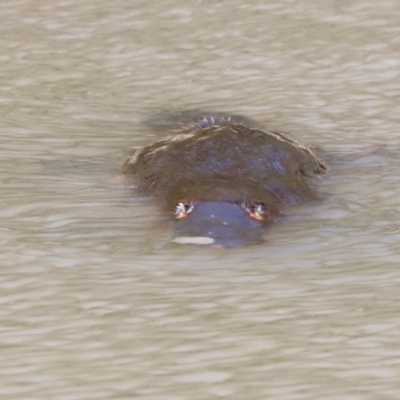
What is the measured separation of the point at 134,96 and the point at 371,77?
1380 mm

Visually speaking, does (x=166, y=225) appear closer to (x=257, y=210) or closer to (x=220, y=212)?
(x=220, y=212)

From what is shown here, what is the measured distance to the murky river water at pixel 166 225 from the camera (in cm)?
327

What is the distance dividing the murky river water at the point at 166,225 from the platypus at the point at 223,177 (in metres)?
0.10

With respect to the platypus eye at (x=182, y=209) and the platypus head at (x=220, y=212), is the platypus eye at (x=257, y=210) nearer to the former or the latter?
the platypus head at (x=220, y=212)

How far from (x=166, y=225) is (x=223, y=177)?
44 cm

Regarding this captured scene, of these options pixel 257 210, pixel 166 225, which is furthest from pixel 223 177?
pixel 166 225

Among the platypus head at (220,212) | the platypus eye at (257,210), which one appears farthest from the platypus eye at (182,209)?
the platypus eye at (257,210)

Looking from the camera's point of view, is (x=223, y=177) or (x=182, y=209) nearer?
(x=182, y=209)

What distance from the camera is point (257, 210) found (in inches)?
183

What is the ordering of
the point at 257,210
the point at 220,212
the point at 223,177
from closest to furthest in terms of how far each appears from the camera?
1. the point at 220,212
2. the point at 257,210
3. the point at 223,177

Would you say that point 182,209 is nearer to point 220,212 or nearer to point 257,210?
point 220,212

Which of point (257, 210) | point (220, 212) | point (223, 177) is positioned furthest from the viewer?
point (223, 177)

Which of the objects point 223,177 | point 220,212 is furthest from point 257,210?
point 223,177

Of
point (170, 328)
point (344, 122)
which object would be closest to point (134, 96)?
point (344, 122)
